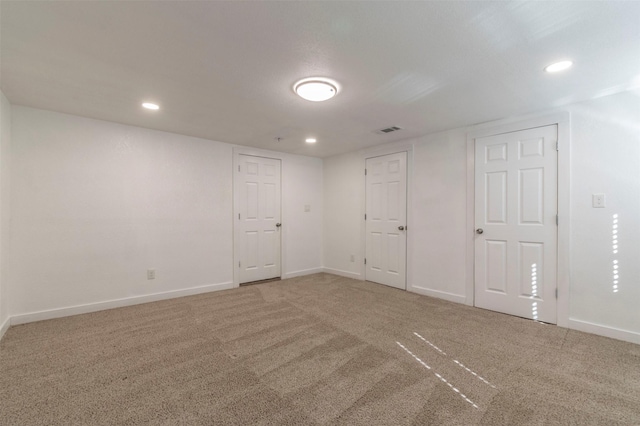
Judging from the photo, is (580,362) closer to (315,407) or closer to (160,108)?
(315,407)

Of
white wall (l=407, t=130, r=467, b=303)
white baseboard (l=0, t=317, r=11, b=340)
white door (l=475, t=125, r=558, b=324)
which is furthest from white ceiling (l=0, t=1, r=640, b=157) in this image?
white baseboard (l=0, t=317, r=11, b=340)

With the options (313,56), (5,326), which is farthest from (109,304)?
(313,56)

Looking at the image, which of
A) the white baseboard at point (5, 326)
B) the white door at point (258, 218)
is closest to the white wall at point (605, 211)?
the white door at point (258, 218)

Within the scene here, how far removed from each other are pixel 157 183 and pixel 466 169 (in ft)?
13.4

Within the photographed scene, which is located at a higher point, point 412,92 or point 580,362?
point 412,92

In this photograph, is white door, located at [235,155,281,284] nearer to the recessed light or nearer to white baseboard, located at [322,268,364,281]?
white baseboard, located at [322,268,364,281]

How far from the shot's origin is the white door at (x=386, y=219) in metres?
4.20

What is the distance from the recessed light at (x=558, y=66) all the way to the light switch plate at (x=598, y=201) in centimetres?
135

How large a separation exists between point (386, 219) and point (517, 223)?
5.78 ft

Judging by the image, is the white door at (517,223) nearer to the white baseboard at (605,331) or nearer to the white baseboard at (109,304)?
the white baseboard at (605,331)

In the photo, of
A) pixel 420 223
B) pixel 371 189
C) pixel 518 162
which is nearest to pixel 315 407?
pixel 420 223

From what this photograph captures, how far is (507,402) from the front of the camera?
1.68 m

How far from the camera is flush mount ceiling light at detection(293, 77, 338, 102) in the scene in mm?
2266

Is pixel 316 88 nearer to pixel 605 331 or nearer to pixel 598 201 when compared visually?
pixel 598 201
